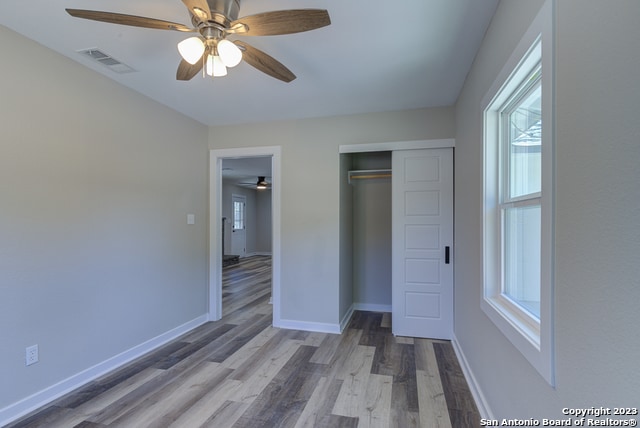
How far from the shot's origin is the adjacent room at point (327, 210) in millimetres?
957

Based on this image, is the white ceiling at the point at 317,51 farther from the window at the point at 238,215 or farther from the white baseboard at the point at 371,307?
the window at the point at 238,215

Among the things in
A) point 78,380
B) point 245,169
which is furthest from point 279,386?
point 245,169

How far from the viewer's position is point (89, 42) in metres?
2.13

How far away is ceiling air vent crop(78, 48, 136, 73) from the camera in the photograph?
2.25 metres

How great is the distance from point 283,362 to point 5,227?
2310mm

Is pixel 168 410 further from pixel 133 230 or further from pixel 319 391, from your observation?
pixel 133 230

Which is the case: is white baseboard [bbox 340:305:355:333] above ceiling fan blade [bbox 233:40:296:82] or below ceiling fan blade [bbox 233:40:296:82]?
below

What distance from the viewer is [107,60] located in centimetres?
236

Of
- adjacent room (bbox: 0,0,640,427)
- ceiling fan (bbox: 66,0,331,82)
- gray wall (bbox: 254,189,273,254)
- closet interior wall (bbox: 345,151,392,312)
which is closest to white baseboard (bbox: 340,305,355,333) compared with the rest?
adjacent room (bbox: 0,0,640,427)

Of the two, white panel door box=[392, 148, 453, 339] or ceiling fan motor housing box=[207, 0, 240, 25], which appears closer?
ceiling fan motor housing box=[207, 0, 240, 25]

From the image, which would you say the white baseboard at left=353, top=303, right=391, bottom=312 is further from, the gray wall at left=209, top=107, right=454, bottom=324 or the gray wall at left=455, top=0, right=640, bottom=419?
the gray wall at left=455, top=0, right=640, bottom=419

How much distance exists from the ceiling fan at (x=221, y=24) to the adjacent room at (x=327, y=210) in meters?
0.01

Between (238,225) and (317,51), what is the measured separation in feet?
28.1

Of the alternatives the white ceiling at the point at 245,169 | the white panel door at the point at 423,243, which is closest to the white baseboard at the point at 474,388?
the white panel door at the point at 423,243
